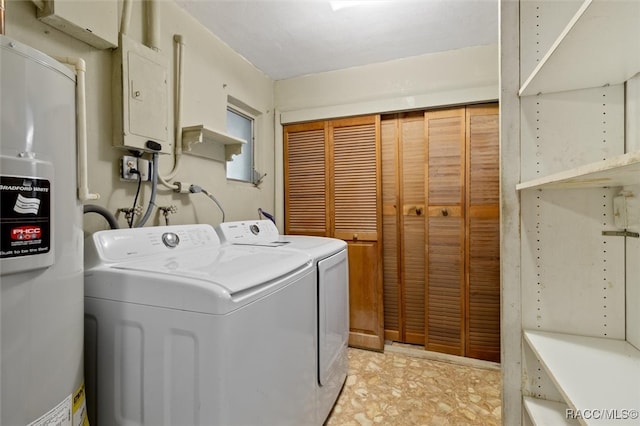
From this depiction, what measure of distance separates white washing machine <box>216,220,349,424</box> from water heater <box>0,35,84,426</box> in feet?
2.77

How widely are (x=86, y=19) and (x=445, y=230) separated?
2446mm

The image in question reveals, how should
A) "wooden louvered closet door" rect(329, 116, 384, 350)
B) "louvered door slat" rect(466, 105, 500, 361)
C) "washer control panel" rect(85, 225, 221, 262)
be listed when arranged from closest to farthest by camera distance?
"washer control panel" rect(85, 225, 221, 262), "louvered door slat" rect(466, 105, 500, 361), "wooden louvered closet door" rect(329, 116, 384, 350)

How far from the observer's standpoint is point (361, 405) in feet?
5.99

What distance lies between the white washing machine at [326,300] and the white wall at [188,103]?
1.08 feet

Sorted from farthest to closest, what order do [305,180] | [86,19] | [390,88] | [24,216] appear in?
[305,180], [390,88], [86,19], [24,216]

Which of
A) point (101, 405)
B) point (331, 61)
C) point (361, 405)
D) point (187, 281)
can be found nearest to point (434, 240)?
point (361, 405)

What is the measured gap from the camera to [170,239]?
4.66ft

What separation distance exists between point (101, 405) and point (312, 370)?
0.82 m

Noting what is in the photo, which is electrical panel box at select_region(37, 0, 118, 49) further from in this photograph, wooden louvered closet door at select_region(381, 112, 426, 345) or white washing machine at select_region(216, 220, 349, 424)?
wooden louvered closet door at select_region(381, 112, 426, 345)

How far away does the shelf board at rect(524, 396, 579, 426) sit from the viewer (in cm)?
103

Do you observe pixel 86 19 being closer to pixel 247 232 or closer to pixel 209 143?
pixel 209 143

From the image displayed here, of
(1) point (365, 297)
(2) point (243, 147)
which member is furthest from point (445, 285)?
(2) point (243, 147)

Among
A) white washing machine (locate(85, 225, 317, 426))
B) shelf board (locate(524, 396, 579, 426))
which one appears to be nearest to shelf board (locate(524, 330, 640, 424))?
shelf board (locate(524, 396, 579, 426))

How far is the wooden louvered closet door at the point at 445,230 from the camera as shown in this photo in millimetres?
2344
